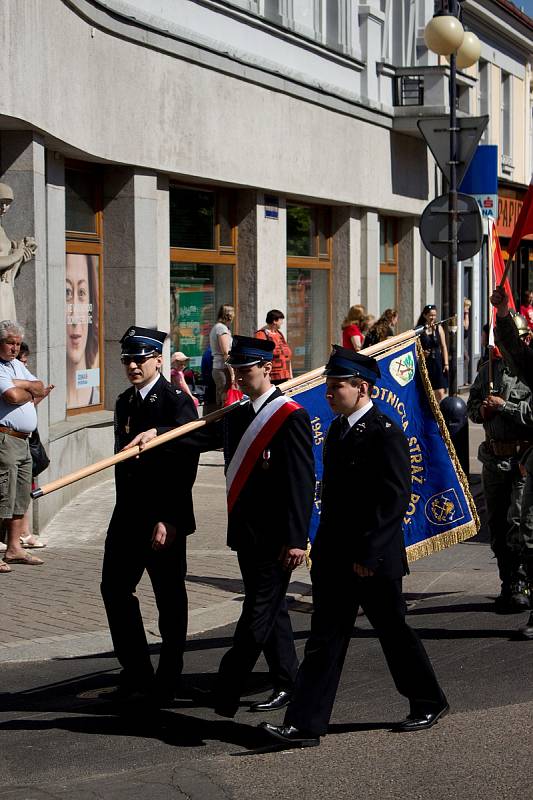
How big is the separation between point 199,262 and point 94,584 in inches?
325

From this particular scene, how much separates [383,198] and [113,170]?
30.6 feet

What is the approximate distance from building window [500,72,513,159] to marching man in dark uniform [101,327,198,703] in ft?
97.0

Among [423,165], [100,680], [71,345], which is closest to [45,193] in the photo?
[71,345]

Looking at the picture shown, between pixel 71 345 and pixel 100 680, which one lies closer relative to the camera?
pixel 100 680

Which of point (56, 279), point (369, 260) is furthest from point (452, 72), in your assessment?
point (369, 260)

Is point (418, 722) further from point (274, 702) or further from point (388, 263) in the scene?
point (388, 263)

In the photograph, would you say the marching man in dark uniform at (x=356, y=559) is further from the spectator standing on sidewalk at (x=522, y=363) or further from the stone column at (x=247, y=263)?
the stone column at (x=247, y=263)

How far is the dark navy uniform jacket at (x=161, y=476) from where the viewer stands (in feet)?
22.0

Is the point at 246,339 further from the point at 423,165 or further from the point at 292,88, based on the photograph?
the point at 423,165

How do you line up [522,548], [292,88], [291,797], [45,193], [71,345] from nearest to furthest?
[291,797] → [522,548] → [45,193] → [71,345] → [292,88]

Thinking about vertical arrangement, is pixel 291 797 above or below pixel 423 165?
below

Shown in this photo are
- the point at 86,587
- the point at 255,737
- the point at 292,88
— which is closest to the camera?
the point at 255,737

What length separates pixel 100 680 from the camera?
293 inches

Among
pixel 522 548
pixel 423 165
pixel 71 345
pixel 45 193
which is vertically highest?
pixel 423 165
